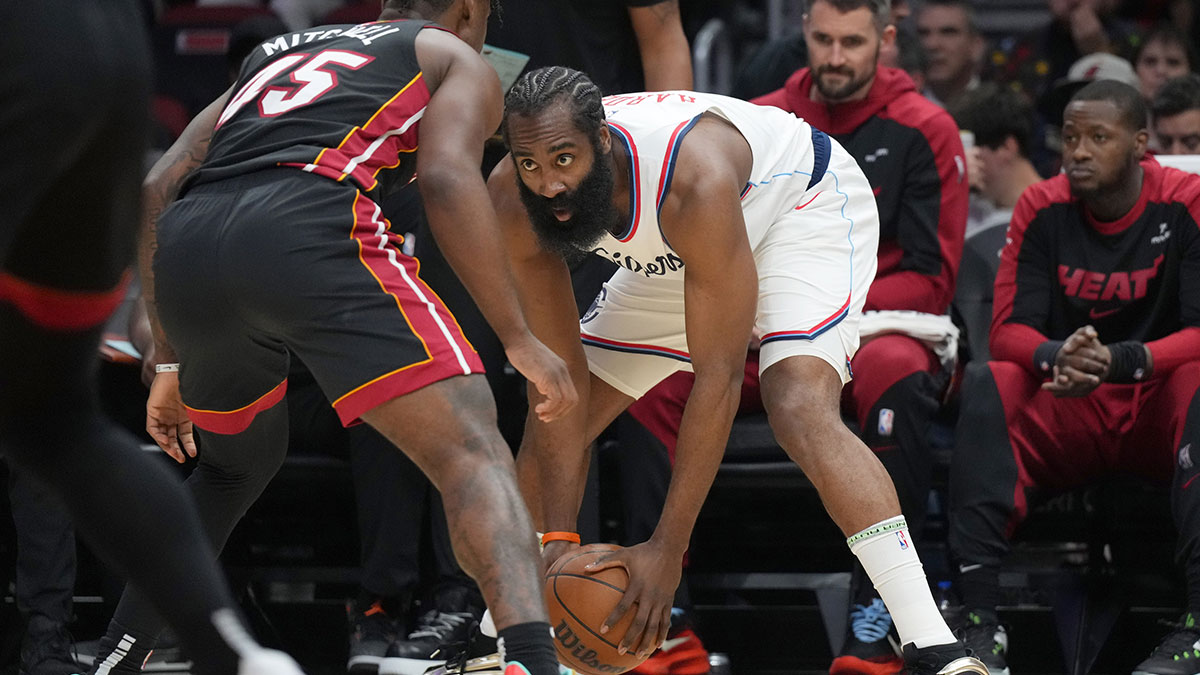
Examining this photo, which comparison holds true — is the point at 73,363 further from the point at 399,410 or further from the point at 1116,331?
the point at 1116,331

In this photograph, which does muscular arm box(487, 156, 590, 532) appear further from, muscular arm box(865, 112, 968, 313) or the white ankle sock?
muscular arm box(865, 112, 968, 313)

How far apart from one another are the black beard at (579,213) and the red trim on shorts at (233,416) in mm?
760

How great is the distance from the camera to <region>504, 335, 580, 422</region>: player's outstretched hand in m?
2.97

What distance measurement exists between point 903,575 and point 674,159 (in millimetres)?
1181

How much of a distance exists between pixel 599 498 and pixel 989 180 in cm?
246

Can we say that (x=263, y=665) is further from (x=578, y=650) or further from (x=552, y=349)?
(x=552, y=349)

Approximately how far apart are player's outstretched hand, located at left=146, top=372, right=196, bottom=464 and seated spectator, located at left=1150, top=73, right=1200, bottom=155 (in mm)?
4026

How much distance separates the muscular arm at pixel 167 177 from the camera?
343 centimetres

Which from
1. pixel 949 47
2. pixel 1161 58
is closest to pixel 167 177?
pixel 949 47

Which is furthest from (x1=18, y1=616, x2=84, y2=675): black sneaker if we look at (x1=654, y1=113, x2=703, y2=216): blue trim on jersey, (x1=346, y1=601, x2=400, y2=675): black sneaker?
(x1=654, y1=113, x2=703, y2=216): blue trim on jersey

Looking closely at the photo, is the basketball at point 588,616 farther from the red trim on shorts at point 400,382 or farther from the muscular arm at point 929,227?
the muscular arm at point 929,227

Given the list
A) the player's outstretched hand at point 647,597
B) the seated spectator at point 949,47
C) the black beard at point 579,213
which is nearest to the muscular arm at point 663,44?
the black beard at point 579,213

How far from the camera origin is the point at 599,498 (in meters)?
4.91

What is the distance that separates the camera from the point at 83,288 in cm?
230
